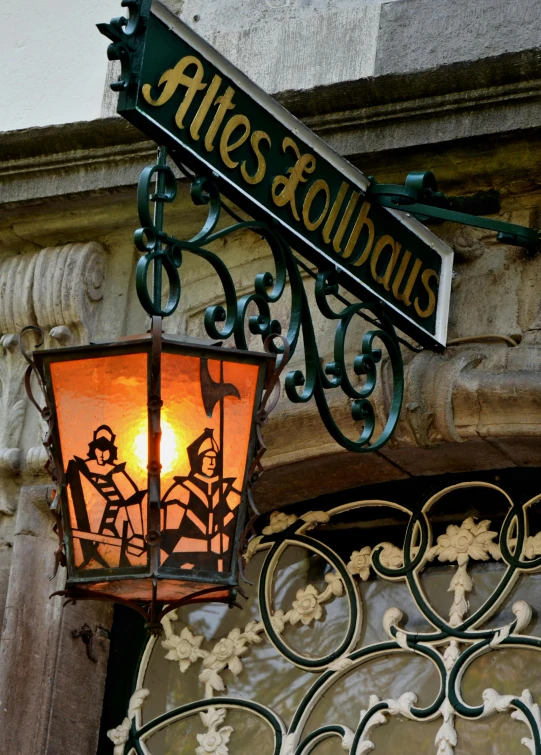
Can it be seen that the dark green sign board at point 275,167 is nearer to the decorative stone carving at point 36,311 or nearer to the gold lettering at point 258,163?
the gold lettering at point 258,163

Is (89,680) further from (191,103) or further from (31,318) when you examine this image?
(191,103)

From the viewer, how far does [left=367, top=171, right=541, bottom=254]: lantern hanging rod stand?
3.81 m

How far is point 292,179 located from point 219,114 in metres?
0.27

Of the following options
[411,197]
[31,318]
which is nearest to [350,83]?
[411,197]

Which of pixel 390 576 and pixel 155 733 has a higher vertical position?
pixel 390 576

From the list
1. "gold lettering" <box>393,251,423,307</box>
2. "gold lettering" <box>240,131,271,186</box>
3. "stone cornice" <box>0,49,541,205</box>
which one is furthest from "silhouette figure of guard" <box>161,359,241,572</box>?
"stone cornice" <box>0,49,541,205</box>

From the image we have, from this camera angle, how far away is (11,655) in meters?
4.33

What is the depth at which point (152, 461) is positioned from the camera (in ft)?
10.4

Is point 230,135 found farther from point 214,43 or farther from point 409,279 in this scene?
point 214,43

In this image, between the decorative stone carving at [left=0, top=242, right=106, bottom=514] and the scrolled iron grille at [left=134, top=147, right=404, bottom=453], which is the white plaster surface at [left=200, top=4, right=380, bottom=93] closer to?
the decorative stone carving at [left=0, top=242, right=106, bottom=514]

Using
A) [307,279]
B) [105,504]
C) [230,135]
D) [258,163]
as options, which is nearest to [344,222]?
[258,163]

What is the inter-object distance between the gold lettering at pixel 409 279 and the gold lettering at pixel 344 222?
0.22m

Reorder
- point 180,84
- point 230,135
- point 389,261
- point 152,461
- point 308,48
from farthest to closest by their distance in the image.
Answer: point 308,48 → point 389,261 → point 230,135 → point 180,84 → point 152,461

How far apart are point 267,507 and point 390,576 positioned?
17.9 inches
